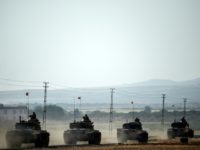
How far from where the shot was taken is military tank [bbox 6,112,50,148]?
119 ft

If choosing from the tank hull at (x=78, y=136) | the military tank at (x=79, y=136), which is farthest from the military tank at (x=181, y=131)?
the tank hull at (x=78, y=136)

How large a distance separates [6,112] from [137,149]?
217 ft

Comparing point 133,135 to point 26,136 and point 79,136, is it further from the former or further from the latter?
point 26,136

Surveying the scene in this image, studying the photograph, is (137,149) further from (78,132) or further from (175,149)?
(78,132)

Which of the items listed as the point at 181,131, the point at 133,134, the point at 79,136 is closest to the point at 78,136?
the point at 79,136

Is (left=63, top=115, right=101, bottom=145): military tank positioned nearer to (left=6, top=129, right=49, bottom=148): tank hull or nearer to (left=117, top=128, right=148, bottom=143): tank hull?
(left=117, top=128, right=148, bottom=143): tank hull

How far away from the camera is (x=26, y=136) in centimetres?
3659

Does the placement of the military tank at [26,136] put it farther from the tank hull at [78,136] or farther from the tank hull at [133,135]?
the tank hull at [133,135]

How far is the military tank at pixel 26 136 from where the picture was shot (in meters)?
36.3

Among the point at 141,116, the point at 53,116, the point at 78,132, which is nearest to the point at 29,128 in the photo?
the point at 78,132

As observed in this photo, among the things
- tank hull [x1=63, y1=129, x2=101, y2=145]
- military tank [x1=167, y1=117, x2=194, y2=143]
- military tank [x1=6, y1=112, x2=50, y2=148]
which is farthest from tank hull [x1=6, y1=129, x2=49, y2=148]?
military tank [x1=167, y1=117, x2=194, y2=143]

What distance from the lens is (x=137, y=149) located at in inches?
1336

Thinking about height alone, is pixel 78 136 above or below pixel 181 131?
above

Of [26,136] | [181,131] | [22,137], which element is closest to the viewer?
[22,137]
